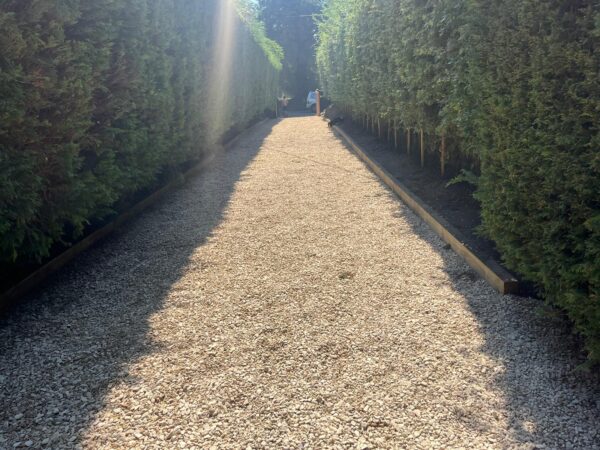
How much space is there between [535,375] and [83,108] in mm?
4301

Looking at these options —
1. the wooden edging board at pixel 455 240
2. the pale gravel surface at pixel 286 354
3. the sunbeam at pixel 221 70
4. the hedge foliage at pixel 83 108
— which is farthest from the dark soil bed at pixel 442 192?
the sunbeam at pixel 221 70

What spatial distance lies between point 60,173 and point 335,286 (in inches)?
102

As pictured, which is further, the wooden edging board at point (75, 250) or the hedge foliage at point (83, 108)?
the wooden edging board at point (75, 250)

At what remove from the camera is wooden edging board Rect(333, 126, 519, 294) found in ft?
12.5

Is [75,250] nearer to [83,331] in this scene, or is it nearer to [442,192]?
[83,331]

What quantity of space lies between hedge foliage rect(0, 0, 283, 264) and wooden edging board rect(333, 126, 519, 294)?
3.58 metres

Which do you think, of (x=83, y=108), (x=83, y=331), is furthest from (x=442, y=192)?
(x=83, y=331)

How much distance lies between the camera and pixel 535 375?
9.00 ft

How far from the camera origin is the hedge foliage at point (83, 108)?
3.64 metres

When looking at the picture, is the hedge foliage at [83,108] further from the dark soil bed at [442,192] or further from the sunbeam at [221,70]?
the dark soil bed at [442,192]

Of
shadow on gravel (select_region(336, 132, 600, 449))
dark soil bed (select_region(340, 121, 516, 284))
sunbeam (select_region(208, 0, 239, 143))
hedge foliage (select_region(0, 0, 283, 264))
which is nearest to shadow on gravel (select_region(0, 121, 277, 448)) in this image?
hedge foliage (select_region(0, 0, 283, 264))

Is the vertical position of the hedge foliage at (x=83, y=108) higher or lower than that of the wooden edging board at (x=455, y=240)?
higher

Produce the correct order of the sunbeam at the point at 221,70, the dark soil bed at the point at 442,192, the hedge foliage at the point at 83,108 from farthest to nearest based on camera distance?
the sunbeam at the point at 221,70 < the dark soil bed at the point at 442,192 < the hedge foliage at the point at 83,108

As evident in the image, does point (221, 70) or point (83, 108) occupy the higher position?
point (221, 70)
